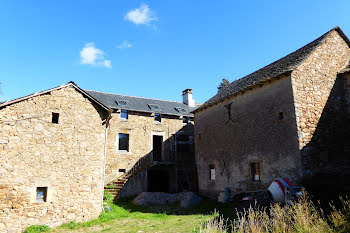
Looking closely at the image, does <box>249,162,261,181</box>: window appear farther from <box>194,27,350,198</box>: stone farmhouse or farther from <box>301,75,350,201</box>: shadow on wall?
<box>301,75,350,201</box>: shadow on wall

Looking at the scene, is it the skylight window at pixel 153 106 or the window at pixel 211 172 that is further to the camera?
the skylight window at pixel 153 106

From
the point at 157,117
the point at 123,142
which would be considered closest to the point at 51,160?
the point at 123,142

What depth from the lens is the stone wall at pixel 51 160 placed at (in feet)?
34.7

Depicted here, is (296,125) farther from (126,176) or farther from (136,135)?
(136,135)

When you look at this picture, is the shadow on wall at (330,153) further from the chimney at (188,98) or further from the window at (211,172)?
the chimney at (188,98)

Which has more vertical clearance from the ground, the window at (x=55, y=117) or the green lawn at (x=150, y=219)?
the window at (x=55, y=117)

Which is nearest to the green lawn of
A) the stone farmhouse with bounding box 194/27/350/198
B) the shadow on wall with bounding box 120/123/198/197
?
the stone farmhouse with bounding box 194/27/350/198

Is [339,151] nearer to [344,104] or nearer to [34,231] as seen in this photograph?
[344,104]

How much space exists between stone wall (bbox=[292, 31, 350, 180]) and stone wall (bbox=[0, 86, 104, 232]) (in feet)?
31.9

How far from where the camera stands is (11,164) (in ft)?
35.1

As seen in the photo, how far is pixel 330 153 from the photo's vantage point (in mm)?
11812

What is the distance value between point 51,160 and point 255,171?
10.0m

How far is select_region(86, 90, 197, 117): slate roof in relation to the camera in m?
20.6

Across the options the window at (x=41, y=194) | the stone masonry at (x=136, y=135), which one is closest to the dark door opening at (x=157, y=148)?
the stone masonry at (x=136, y=135)
